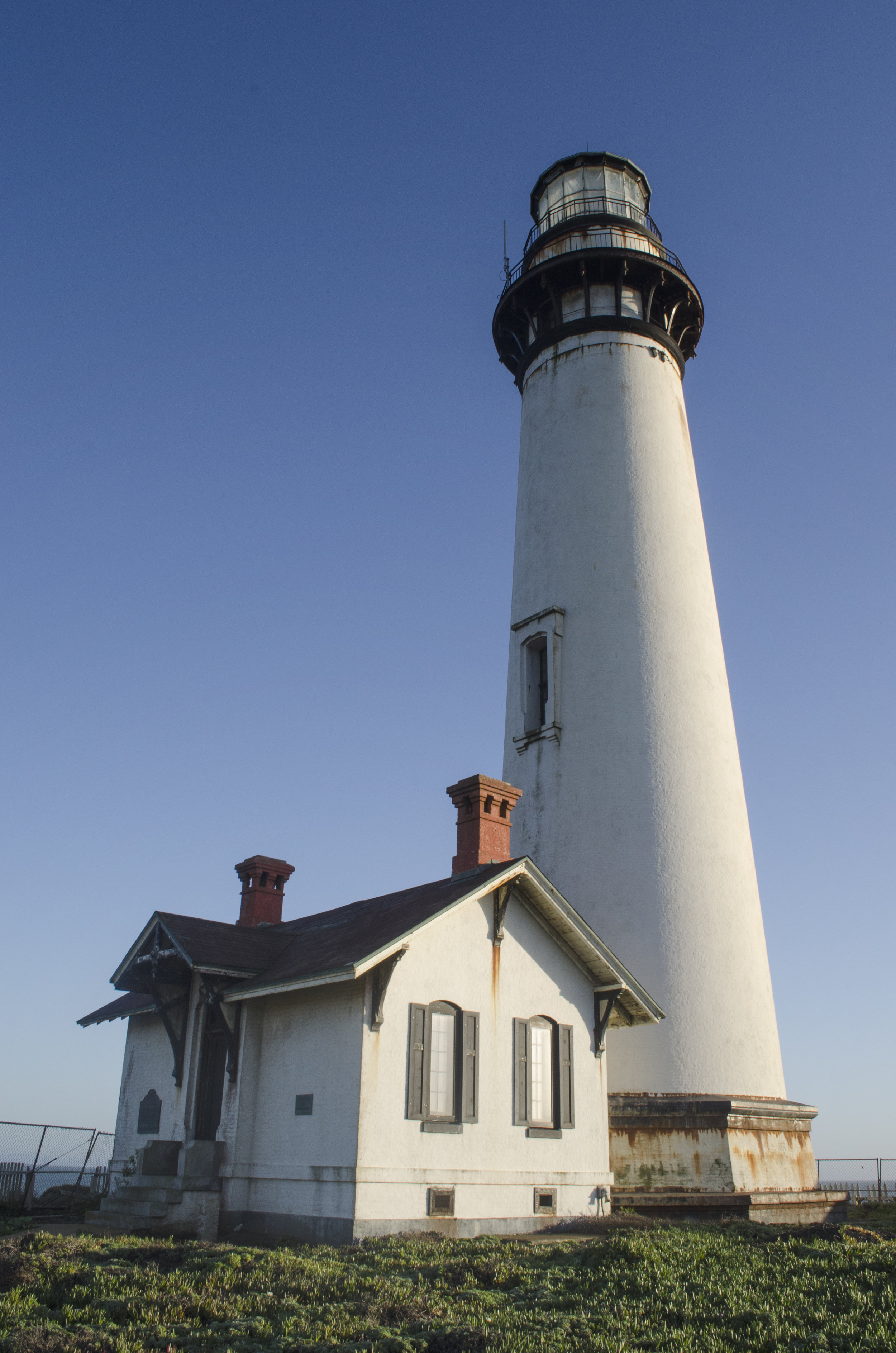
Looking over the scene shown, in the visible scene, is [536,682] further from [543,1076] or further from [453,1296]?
[453,1296]

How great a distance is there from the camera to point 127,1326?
7.76 meters

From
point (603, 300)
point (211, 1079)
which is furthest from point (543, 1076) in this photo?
point (603, 300)

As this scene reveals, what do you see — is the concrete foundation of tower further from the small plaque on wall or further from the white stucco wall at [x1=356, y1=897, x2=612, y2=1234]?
the small plaque on wall

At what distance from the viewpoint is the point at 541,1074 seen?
1584 centimetres

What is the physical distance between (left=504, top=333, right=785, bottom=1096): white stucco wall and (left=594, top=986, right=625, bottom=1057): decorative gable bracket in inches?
29.3

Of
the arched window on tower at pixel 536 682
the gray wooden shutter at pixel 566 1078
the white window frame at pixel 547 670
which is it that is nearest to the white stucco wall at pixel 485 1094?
the gray wooden shutter at pixel 566 1078

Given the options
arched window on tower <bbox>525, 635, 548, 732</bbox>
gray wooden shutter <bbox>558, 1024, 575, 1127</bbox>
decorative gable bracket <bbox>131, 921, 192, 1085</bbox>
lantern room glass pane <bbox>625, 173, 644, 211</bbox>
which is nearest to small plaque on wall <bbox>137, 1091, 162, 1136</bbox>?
decorative gable bracket <bbox>131, 921, 192, 1085</bbox>

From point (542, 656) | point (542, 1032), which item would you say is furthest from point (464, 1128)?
point (542, 656)

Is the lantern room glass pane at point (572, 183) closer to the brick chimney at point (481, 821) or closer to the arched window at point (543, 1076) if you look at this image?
the brick chimney at point (481, 821)

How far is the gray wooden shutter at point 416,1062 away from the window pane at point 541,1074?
2.16 meters

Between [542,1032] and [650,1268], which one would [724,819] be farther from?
[650,1268]

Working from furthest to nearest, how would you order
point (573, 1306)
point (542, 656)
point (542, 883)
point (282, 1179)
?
1. point (542, 656)
2. point (542, 883)
3. point (282, 1179)
4. point (573, 1306)

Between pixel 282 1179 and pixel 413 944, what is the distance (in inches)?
145

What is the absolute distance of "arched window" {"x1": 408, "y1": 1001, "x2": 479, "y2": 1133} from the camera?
1417 centimetres
